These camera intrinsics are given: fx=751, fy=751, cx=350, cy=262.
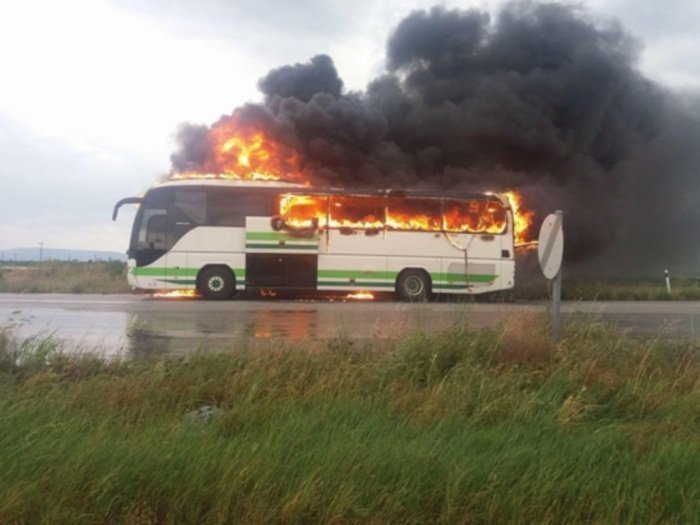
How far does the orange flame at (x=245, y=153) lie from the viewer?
23000mm

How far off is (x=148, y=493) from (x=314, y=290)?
1491 centimetres

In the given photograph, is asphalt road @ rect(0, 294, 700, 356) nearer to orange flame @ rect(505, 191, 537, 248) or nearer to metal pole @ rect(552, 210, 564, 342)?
metal pole @ rect(552, 210, 564, 342)

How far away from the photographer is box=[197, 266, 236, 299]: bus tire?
62.2 feet

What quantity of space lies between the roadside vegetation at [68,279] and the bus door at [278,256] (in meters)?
5.03

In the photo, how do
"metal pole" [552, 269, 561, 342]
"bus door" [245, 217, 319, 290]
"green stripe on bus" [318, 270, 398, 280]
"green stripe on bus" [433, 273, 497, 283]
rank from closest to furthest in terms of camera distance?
"metal pole" [552, 269, 561, 342] → "bus door" [245, 217, 319, 290] → "green stripe on bus" [318, 270, 398, 280] → "green stripe on bus" [433, 273, 497, 283]

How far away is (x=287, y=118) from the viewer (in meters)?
26.2

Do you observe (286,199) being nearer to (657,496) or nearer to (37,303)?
(37,303)

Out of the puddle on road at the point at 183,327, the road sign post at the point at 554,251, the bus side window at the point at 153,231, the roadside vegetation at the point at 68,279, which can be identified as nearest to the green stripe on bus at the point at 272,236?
the bus side window at the point at 153,231

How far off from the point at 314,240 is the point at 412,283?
110 inches

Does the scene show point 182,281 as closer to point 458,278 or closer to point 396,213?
point 396,213

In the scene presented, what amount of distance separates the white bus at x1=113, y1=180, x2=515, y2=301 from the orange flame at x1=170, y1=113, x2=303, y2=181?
130 inches

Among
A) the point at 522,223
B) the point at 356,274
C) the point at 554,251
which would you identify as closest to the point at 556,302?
the point at 554,251

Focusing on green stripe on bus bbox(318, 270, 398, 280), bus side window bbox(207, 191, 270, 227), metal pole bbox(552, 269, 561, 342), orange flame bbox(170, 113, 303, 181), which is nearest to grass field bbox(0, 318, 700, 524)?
metal pole bbox(552, 269, 561, 342)

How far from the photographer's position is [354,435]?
504 centimetres
